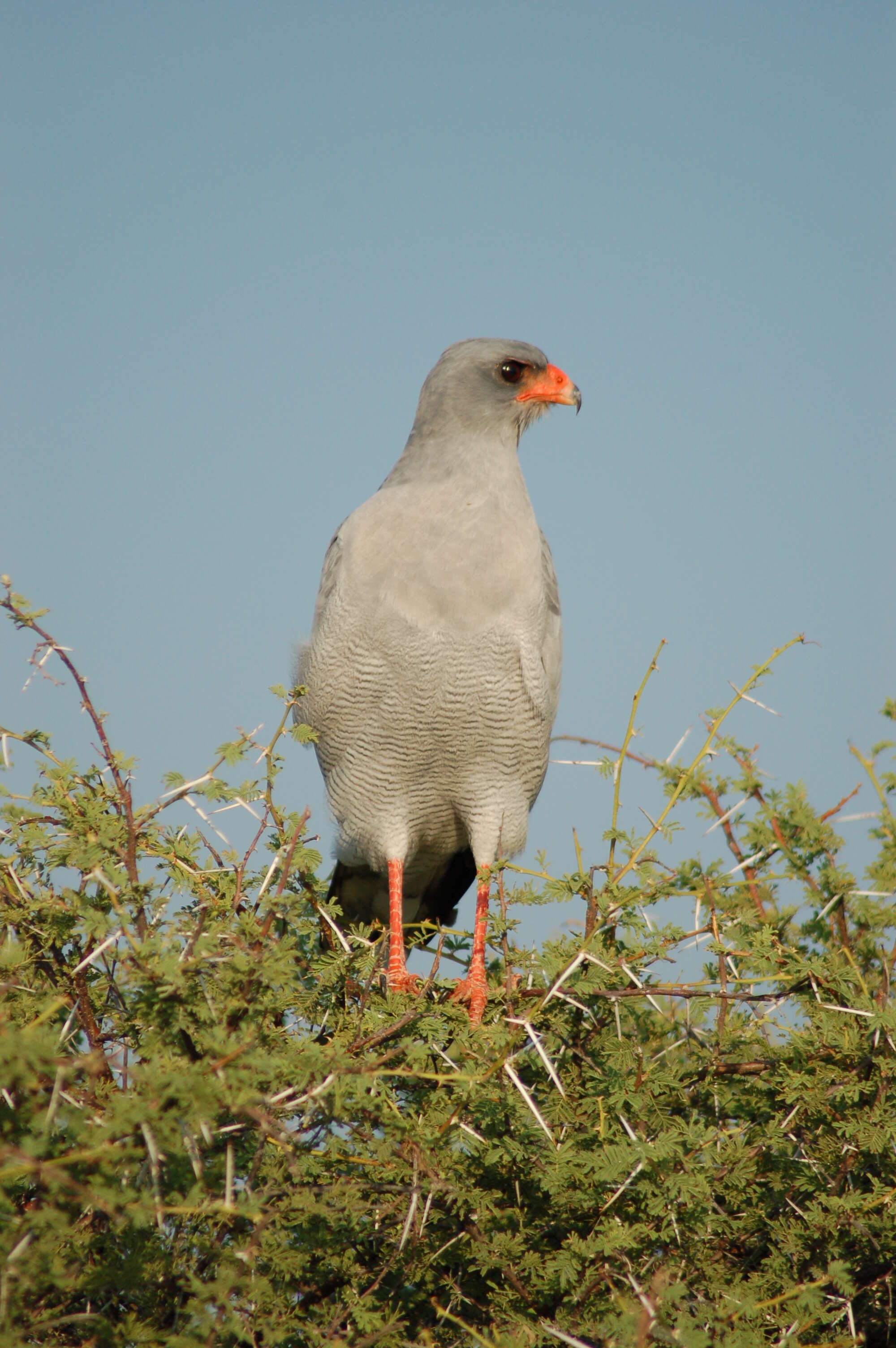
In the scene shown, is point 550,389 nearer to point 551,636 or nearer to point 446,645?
point 551,636

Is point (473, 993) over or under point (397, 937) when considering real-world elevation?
under

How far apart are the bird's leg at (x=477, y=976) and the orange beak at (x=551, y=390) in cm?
198

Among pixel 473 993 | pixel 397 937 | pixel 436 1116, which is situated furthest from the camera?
pixel 397 937

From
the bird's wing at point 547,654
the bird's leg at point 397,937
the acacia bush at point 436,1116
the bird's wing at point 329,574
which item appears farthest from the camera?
the bird's wing at point 329,574

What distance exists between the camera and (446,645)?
369 centimetres

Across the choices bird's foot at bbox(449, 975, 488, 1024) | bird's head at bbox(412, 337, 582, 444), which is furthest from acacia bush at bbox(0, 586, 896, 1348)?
bird's head at bbox(412, 337, 582, 444)

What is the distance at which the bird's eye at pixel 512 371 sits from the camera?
427 cm

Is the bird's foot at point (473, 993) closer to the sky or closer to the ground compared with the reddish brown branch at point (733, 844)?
closer to the ground

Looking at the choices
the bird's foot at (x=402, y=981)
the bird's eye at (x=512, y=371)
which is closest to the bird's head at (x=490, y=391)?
the bird's eye at (x=512, y=371)

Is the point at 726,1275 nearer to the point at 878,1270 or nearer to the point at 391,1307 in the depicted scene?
the point at 878,1270

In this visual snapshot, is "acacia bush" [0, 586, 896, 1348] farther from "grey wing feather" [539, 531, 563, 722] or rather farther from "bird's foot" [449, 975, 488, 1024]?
"grey wing feather" [539, 531, 563, 722]

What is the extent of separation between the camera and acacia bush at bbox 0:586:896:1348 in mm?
1612

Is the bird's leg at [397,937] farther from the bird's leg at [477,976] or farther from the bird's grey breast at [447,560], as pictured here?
the bird's grey breast at [447,560]

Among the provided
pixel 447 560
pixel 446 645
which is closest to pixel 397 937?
pixel 446 645
